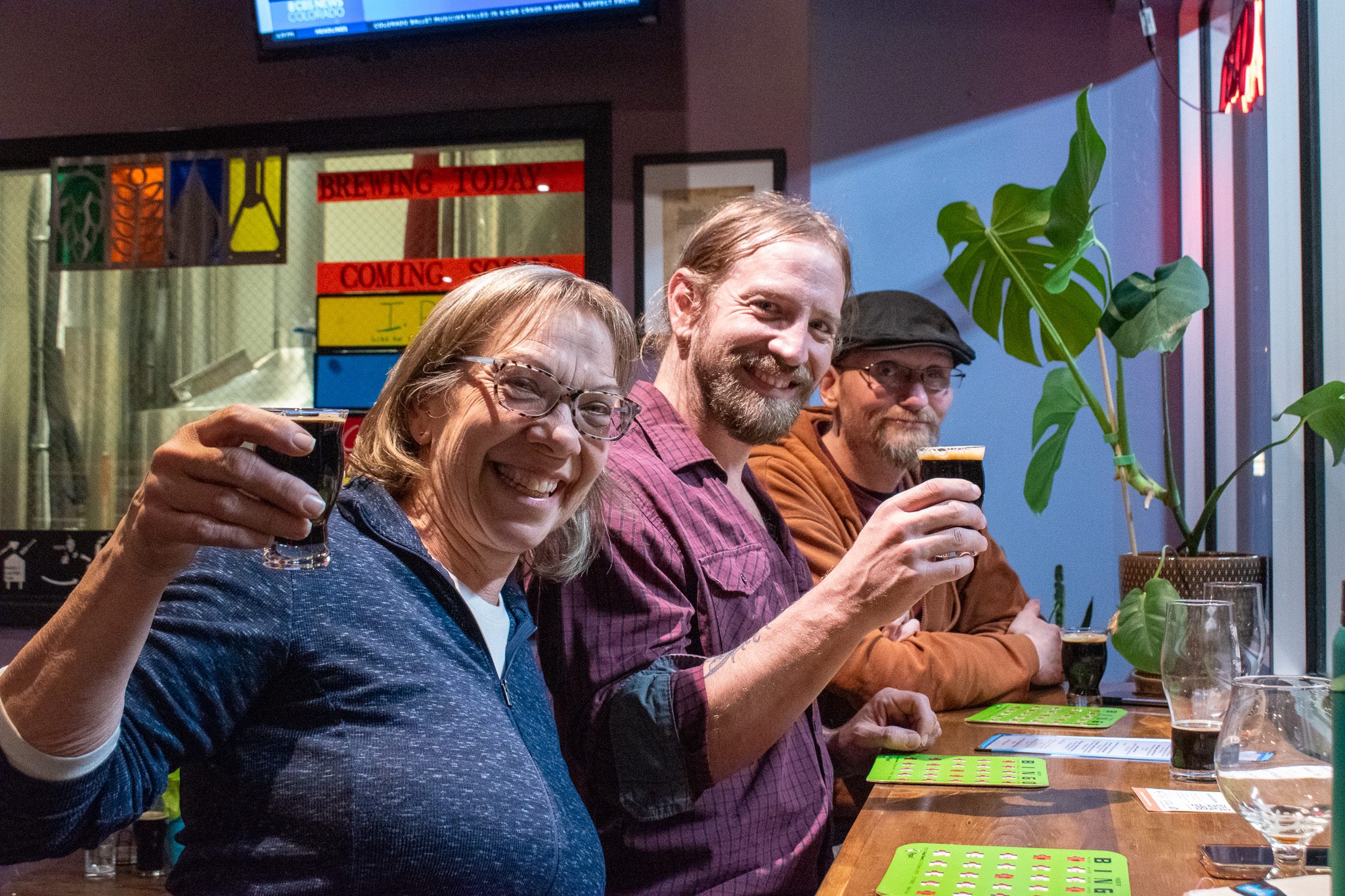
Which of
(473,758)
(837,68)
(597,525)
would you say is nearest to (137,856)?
(597,525)

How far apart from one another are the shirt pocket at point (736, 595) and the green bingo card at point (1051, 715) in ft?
1.75

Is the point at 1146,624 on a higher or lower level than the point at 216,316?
lower

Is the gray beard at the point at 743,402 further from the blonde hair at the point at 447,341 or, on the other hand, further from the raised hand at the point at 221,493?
the raised hand at the point at 221,493

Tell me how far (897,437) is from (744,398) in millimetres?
842

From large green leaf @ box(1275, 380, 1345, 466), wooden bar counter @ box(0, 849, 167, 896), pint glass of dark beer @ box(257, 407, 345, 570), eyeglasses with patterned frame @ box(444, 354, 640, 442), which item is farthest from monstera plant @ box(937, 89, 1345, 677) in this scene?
wooden bar counter @ box(0, 849, 167, 896)

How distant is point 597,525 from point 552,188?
2.41 m

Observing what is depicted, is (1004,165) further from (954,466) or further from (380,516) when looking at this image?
(380,516)

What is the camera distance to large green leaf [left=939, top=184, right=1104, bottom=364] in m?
2.79

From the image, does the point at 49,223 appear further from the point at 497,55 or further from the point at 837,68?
the point at 837,68

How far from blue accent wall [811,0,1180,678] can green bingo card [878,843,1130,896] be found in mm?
2256

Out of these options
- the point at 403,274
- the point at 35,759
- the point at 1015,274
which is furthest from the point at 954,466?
the point at 403,274

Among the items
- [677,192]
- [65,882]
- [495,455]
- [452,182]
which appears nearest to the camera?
[495,455]

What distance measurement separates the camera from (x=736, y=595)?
5.62ft

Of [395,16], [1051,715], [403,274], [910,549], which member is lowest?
[1051,715]
